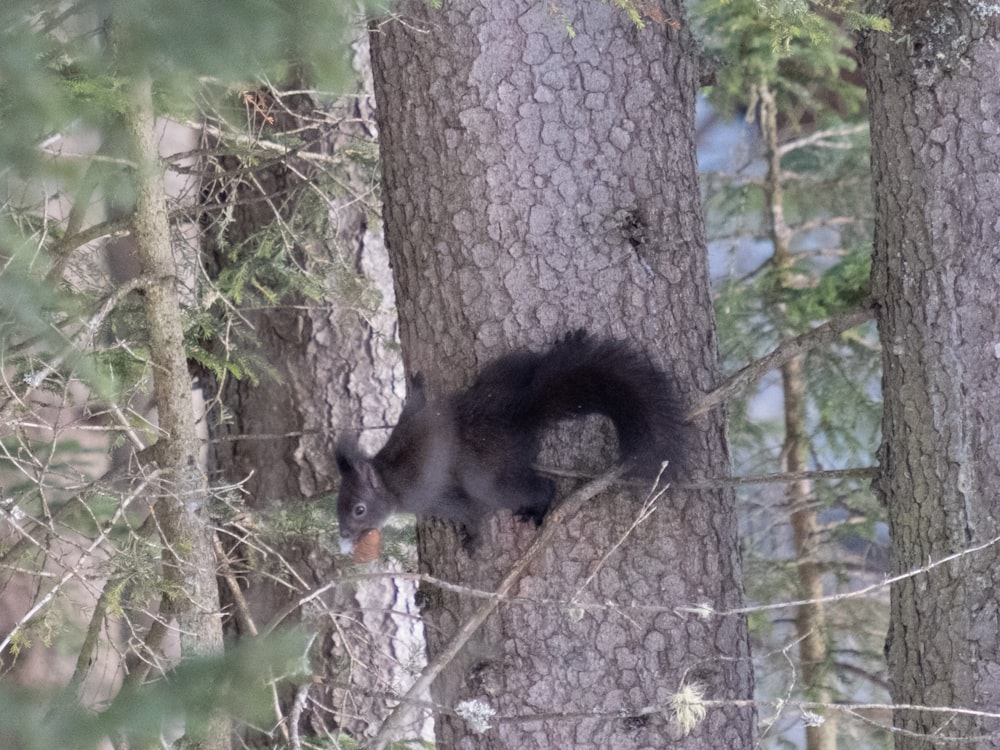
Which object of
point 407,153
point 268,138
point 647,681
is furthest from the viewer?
point 268,138

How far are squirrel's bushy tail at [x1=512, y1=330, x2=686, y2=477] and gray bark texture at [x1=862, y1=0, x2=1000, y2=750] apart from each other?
25.6 inches

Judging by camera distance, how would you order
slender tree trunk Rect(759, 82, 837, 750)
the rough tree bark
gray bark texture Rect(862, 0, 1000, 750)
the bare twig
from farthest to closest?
slender tree trunk Rect(759, 82, 837, 750), the rough tree bark, the bare twig, gray bark texture Rect(862, 0, 1000, 750)

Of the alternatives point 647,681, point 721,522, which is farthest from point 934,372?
point 647,681

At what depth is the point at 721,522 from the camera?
10.2ft

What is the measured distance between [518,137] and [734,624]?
1549 millimetres

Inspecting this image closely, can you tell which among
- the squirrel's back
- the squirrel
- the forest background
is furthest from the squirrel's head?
the squirrel's back

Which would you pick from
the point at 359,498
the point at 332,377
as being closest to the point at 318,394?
the point at 332,377

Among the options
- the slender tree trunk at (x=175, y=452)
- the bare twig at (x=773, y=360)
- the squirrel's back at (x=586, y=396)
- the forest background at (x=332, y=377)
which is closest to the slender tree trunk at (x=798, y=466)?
the forest background at (x=332, y=377)

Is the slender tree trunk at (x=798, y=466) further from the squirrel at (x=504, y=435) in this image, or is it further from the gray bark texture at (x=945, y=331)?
the squirrel at (x=504, y=435)

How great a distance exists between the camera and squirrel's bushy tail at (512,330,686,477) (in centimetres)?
284

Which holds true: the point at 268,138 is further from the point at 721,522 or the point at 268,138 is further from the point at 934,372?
the point at 934,372

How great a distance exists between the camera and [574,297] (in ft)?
9.79

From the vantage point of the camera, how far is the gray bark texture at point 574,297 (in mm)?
2980

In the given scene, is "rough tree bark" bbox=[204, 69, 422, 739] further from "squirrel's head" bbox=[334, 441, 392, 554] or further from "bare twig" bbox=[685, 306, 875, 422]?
"bare twig" bbox=[685, 306, 875, 422]
